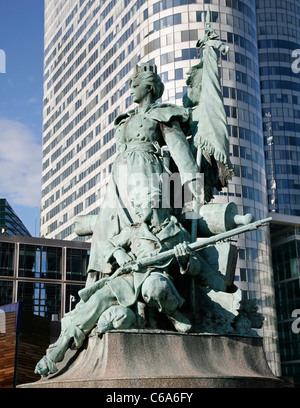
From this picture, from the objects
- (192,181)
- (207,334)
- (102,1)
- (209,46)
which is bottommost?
(207,334)

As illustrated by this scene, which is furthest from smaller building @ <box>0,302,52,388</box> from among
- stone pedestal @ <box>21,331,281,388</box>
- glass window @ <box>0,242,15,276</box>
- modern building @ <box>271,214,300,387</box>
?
modern building @ <box>271,214,300,387</box>

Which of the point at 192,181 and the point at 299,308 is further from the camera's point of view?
the point at 299,308

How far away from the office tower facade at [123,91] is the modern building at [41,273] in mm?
14493

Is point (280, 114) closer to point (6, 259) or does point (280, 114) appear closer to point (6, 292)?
point (6, 259)

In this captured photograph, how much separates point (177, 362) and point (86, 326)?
1503 mm

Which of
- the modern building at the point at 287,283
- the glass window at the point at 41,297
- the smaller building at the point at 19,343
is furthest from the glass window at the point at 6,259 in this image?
the modern building at the point at 287,283

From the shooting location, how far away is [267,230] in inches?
2522

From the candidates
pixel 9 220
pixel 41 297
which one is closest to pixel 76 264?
pixel 41 297

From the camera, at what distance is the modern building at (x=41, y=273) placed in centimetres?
5244

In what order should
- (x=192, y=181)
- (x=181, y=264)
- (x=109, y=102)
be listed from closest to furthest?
(x=181, y=264), (x=192, y=181), (x=109, y=102)
